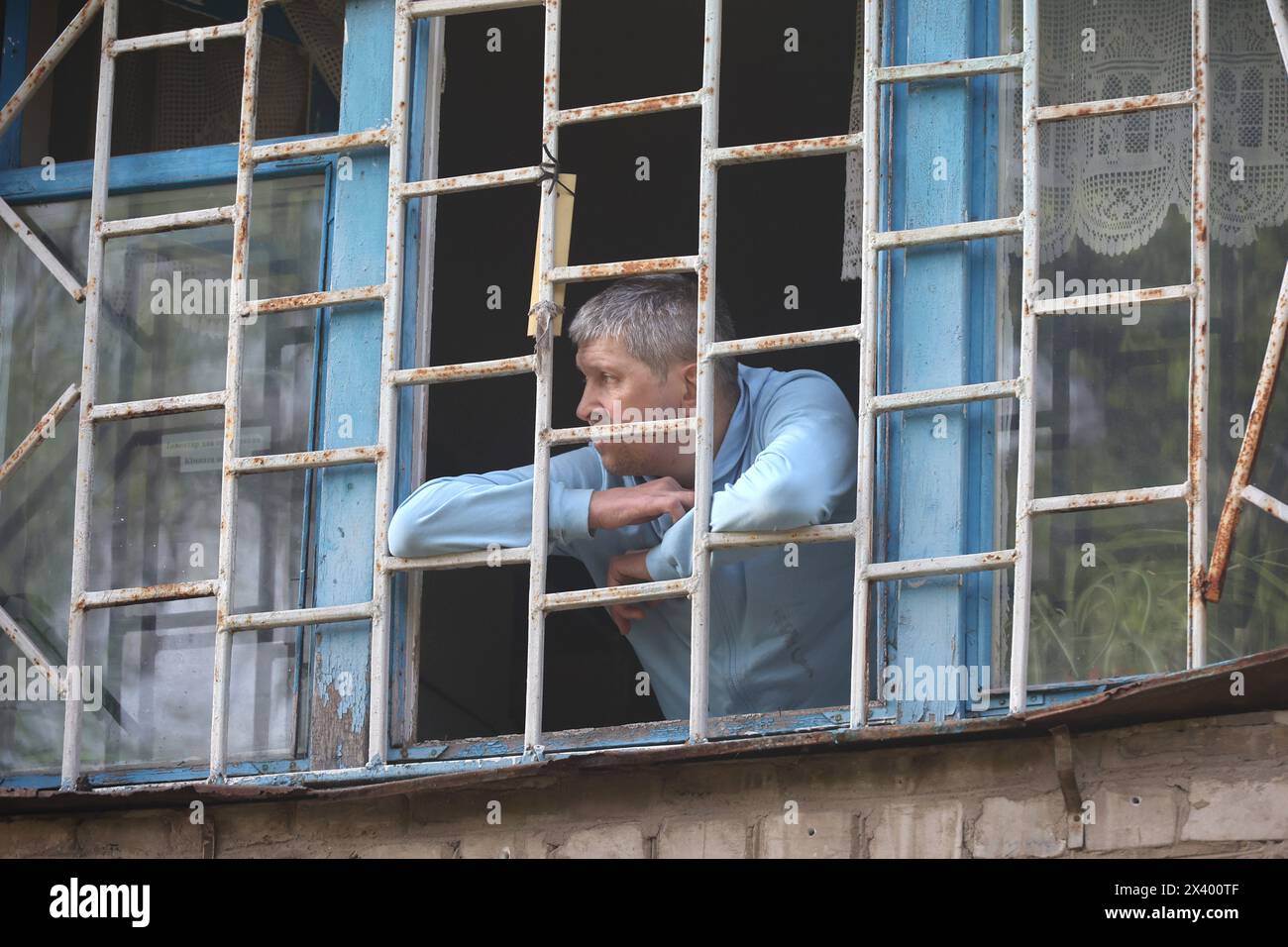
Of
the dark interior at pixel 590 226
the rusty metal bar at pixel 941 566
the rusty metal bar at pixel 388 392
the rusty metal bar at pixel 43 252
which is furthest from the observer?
the dark interior at pixel 590 226

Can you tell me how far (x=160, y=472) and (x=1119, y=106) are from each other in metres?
2.71

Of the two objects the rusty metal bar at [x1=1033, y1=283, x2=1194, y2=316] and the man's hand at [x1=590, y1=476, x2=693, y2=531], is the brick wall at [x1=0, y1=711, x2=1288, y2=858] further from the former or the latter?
the rusty metal bar at [x1=1033, y1=283, x2=1194, y2=316]

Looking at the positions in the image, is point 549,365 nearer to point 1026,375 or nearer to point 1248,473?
point 1026,375

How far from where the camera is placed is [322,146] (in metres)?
6.14

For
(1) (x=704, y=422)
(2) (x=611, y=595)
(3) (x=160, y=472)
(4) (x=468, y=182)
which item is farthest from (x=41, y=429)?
(1) (x=704, y=422)

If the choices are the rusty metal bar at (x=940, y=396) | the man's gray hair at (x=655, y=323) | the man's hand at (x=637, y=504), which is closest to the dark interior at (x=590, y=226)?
the man's gray hair at (x=655, y=323)

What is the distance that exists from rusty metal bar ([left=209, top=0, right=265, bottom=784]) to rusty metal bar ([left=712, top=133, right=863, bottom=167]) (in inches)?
51.8

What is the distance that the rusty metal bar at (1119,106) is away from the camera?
5.36 m

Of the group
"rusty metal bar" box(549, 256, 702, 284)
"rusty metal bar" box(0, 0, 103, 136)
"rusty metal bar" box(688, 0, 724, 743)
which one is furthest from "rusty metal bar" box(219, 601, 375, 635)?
"rusty metal bar" box(0, 0, 103, 136)

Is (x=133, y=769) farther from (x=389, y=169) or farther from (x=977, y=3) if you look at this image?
(x=977, y=3)

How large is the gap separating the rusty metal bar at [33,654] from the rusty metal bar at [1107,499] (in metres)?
2.65

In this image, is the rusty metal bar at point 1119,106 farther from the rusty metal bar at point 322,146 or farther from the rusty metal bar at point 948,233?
the rusty metal bar at point 322,146

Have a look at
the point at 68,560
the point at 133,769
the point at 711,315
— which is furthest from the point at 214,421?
the point at 711,315

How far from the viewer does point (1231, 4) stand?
5.59 metres
